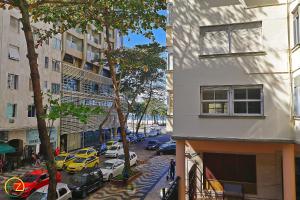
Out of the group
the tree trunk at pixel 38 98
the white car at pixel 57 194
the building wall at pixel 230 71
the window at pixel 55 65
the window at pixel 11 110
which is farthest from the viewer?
the window at pixel 55 65

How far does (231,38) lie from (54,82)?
2864 cm

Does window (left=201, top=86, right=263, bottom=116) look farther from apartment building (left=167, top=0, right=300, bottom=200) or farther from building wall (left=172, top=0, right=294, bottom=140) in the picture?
building wall (left=172, top=0, right=294, bottom=140)

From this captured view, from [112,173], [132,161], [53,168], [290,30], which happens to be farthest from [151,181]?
[290,30]

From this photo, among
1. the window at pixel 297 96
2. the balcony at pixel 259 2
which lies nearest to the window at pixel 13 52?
the balcony at pixel 259 2

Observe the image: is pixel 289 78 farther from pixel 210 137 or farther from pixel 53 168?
pixel 53 168

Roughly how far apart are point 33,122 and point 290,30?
28154 millimetres

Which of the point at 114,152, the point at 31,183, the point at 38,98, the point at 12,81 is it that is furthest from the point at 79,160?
the point at 38,98

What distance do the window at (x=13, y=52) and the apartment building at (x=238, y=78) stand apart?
70.2ft

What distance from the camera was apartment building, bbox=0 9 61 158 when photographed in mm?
26109

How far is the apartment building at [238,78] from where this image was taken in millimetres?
9500

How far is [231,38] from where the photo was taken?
10352 millimetres

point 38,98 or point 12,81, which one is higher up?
point 12,81

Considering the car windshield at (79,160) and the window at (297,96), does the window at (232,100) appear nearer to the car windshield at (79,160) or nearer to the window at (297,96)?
the window at (297,96)

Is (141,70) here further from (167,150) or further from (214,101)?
(214,101)
